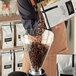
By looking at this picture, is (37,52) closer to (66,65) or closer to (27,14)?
(66,65)

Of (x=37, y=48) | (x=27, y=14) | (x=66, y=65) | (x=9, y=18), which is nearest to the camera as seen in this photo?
(x=37, y=48)

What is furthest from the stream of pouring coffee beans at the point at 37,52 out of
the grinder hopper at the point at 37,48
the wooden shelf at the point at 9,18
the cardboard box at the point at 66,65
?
the wooden shelf at the point at 9,18

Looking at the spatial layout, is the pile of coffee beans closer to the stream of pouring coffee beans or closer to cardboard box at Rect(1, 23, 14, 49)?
the stream of pouring coffee beans

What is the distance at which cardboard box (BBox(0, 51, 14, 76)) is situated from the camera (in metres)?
2.88

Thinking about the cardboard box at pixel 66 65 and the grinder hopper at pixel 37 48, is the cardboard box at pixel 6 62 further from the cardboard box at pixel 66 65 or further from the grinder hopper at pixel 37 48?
the grinder hopper at pixel 37 48

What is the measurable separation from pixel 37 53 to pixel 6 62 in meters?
2.06

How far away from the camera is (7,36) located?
9.43 feet

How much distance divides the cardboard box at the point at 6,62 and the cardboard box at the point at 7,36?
0.38 feet

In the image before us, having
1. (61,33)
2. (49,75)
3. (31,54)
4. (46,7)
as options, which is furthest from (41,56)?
(61,33)

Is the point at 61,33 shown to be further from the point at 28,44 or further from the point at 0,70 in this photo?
the point at 0,70

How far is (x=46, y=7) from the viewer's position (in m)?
1.32

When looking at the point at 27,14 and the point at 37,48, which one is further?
the point at 27,14

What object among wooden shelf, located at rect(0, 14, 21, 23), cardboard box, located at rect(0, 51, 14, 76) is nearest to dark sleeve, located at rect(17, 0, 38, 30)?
wooden shelf, located at rect(0, 14, 21, 23)

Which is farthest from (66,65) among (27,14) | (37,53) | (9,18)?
(9,18)
